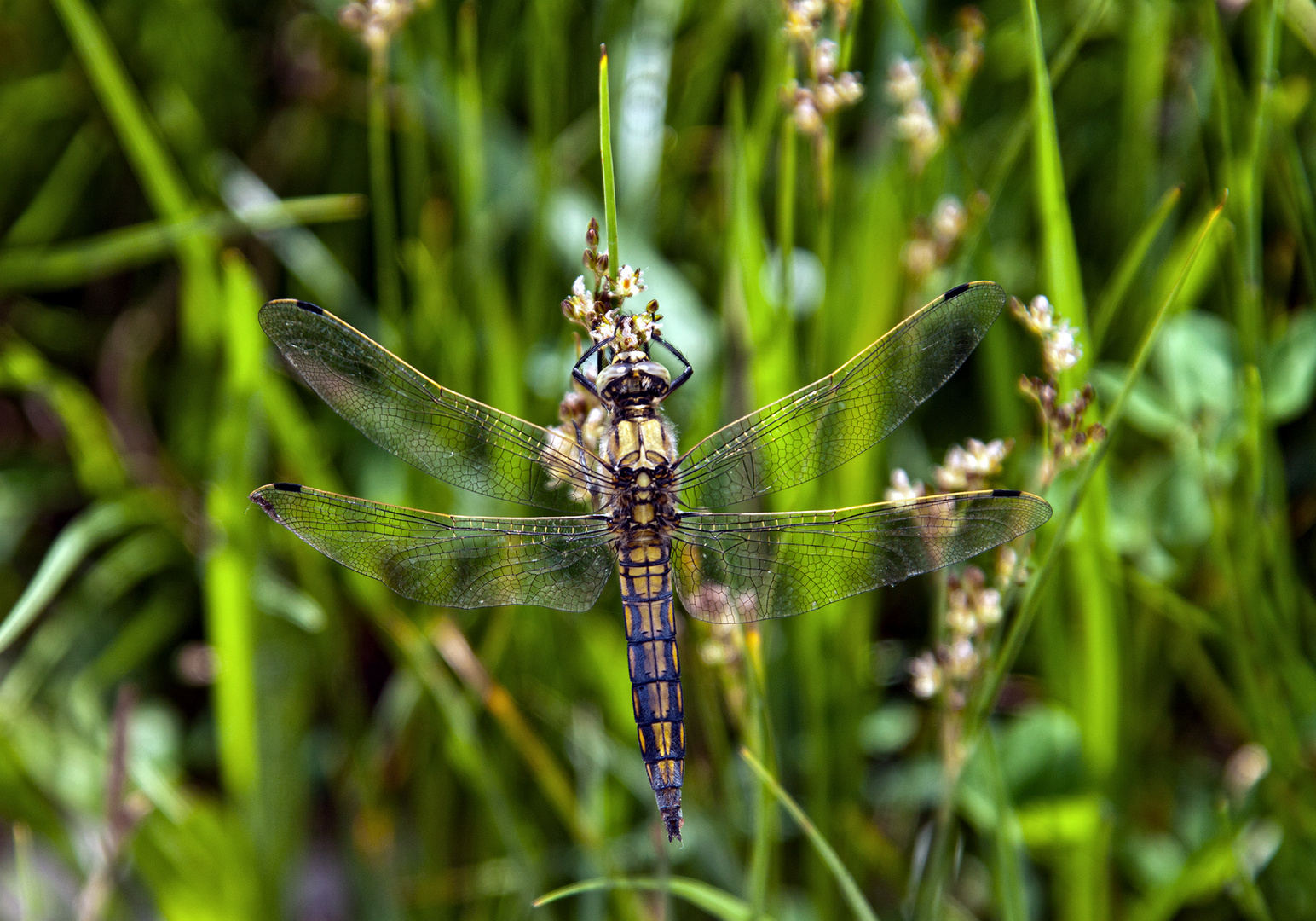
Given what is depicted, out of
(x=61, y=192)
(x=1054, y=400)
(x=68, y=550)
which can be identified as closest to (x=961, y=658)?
(x=1054, y=400)

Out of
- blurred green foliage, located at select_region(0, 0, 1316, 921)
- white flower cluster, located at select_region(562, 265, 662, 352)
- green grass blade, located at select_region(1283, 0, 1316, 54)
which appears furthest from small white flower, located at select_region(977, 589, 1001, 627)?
green grass blade, located at select_region(1283, 0, 1316, 54)

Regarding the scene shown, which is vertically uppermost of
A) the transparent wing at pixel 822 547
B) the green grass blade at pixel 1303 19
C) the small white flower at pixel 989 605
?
the green grass blade at pixel 1303 19

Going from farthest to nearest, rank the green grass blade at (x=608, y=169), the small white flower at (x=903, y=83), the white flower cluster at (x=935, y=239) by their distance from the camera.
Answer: the white flower cluster at (x=935, y=239), the small white flower at (x=903, y=83), the green grass blade at (x=608, y=169)

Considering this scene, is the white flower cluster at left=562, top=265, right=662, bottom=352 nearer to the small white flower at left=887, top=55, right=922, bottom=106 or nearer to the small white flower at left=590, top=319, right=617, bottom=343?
the small white flower at left=590, top=319, right=617, bottom=343

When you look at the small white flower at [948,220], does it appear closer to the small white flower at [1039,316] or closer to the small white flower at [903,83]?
the small white flower at [903,83]

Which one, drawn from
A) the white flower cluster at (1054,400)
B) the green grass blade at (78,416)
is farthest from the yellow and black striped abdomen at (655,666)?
the green grass blade at (78,416)
